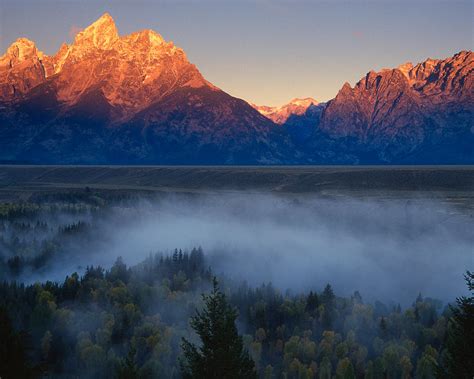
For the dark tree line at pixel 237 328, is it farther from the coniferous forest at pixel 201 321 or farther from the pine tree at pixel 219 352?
the pine tree at pixel 219 352

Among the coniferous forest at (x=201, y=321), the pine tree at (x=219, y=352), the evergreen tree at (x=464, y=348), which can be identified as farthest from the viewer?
the coniferous forest at (x=201, y=321)

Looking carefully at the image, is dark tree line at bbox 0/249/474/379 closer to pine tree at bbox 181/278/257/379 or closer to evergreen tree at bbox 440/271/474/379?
pine tree at bbox 181/278/257/379

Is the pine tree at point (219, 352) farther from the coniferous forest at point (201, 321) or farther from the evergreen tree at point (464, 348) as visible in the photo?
the coniferous forest at point (201, 321)

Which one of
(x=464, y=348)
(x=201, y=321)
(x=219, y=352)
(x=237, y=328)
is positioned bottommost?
(x=237, y=328)

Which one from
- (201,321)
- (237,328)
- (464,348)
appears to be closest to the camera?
(464,348)

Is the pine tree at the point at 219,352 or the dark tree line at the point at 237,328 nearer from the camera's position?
the pine tree at the point at 219,352

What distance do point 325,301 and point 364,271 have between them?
58382mm

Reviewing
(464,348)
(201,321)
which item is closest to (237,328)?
(201,321)

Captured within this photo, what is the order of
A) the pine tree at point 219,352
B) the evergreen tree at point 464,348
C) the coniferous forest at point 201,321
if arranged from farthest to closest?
the coniferous forest at point 201,321, the evergreen tree at point 464,348, the pine tree at point 219,352

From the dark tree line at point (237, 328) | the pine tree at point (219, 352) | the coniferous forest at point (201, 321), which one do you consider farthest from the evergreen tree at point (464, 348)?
the dark tree line at point (237, 328)

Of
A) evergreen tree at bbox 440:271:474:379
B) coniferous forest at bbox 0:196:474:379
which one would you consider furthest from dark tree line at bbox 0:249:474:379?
evergreen tree at bbox 440:271:474:379

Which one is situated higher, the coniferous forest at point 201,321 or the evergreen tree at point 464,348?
the evergreen tree at point 464,348

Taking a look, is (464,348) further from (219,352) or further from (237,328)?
(237,328)

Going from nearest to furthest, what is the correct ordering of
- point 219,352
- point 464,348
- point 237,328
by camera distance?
point 219,352 < point 464,348 < point 237,328
